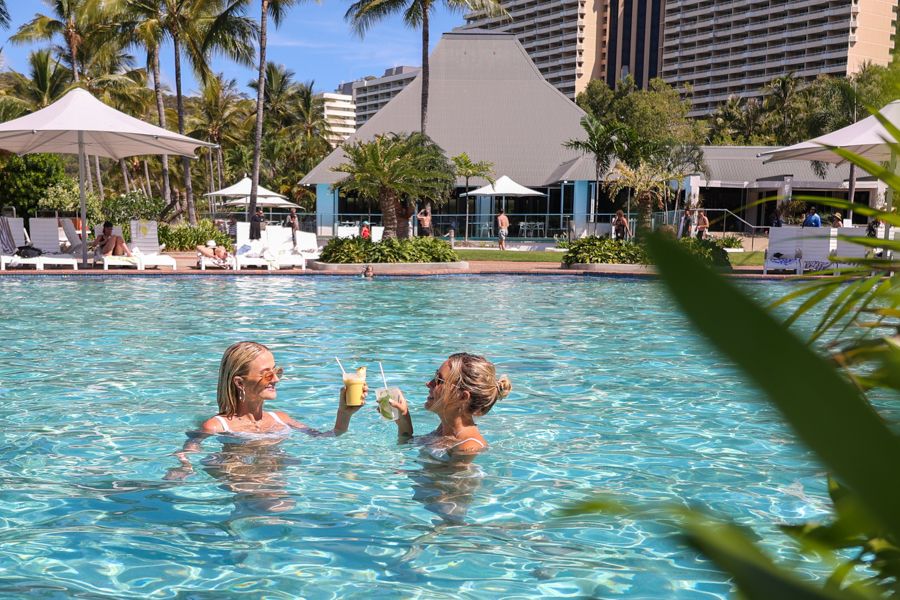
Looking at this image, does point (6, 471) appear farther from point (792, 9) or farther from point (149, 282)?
point (792, 9)

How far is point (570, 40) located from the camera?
125062mm

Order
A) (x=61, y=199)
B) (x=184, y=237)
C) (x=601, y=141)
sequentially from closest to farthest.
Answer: (x=184, y=237)
(x=601, y=141)
(x=61, y=199)

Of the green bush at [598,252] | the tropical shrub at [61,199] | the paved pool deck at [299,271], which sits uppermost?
the tropical shrub at [61,199]

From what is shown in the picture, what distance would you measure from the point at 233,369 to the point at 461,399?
44.9 inches

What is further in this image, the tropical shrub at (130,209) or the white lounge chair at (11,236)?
the tropical shrub at (130,209)

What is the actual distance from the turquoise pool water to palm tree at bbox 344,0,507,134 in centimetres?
2120

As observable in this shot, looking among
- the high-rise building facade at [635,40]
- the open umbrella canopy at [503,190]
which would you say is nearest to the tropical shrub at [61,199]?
the open umbrella canopy at [503,190]

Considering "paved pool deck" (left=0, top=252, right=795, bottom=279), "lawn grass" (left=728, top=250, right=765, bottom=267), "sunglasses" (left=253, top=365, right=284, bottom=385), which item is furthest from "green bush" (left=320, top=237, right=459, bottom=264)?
"lawn grass" (left=728, top=250, right=765, bottom=267)

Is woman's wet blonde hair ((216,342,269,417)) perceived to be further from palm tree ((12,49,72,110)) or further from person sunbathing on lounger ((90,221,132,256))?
palm tree ((12,49,72,110))

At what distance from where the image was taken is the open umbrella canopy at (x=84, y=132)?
16734 millimetres

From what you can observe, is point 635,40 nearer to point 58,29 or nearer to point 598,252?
point 58,29

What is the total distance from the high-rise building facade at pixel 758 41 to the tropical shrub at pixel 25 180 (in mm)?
71218

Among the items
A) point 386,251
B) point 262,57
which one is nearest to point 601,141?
point 262,57

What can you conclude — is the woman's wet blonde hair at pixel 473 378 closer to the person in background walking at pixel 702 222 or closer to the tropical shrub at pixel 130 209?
the person in background walking at pixel 702 222
